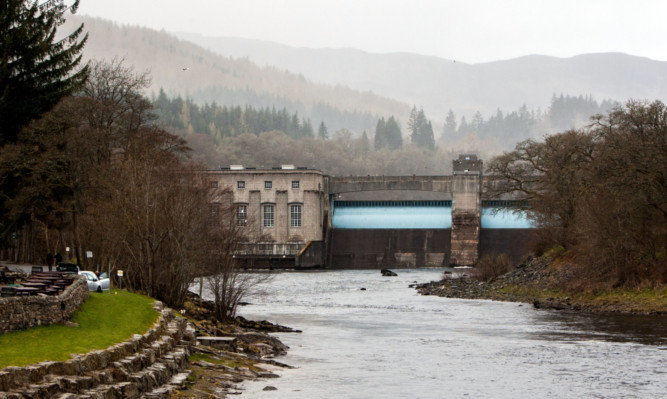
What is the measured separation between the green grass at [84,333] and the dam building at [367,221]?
86199mm

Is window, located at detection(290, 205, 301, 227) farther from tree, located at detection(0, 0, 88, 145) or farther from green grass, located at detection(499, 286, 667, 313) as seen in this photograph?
tree, located at detection(0, 0, 88, 145)

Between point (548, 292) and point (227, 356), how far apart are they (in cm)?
4082

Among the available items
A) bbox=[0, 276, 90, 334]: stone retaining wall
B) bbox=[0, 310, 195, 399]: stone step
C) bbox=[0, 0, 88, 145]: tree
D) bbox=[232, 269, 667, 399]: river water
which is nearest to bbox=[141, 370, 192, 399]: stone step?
bbox=[0, 310, 195, 399]: stone step

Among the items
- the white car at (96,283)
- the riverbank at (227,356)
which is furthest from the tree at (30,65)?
the riverbank at (227,356)

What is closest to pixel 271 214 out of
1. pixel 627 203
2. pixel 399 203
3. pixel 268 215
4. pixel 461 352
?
pixel 268 215

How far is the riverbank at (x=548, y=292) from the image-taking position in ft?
189

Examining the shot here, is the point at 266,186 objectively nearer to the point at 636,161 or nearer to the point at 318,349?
the point at 636,161

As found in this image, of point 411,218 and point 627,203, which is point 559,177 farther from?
point 411,218

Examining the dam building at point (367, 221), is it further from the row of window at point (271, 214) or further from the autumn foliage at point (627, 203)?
the autumn foliage at point (627, 203)

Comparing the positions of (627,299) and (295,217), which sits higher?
(295,217)

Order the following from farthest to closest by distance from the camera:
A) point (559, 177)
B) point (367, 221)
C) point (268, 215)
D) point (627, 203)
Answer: point (268, 215) < point (367, 221) < point (559, 177) < point (627, 203)

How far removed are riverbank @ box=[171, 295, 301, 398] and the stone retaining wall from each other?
4.27 metres

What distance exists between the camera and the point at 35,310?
2539cm

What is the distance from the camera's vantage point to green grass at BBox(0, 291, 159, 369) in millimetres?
20875
